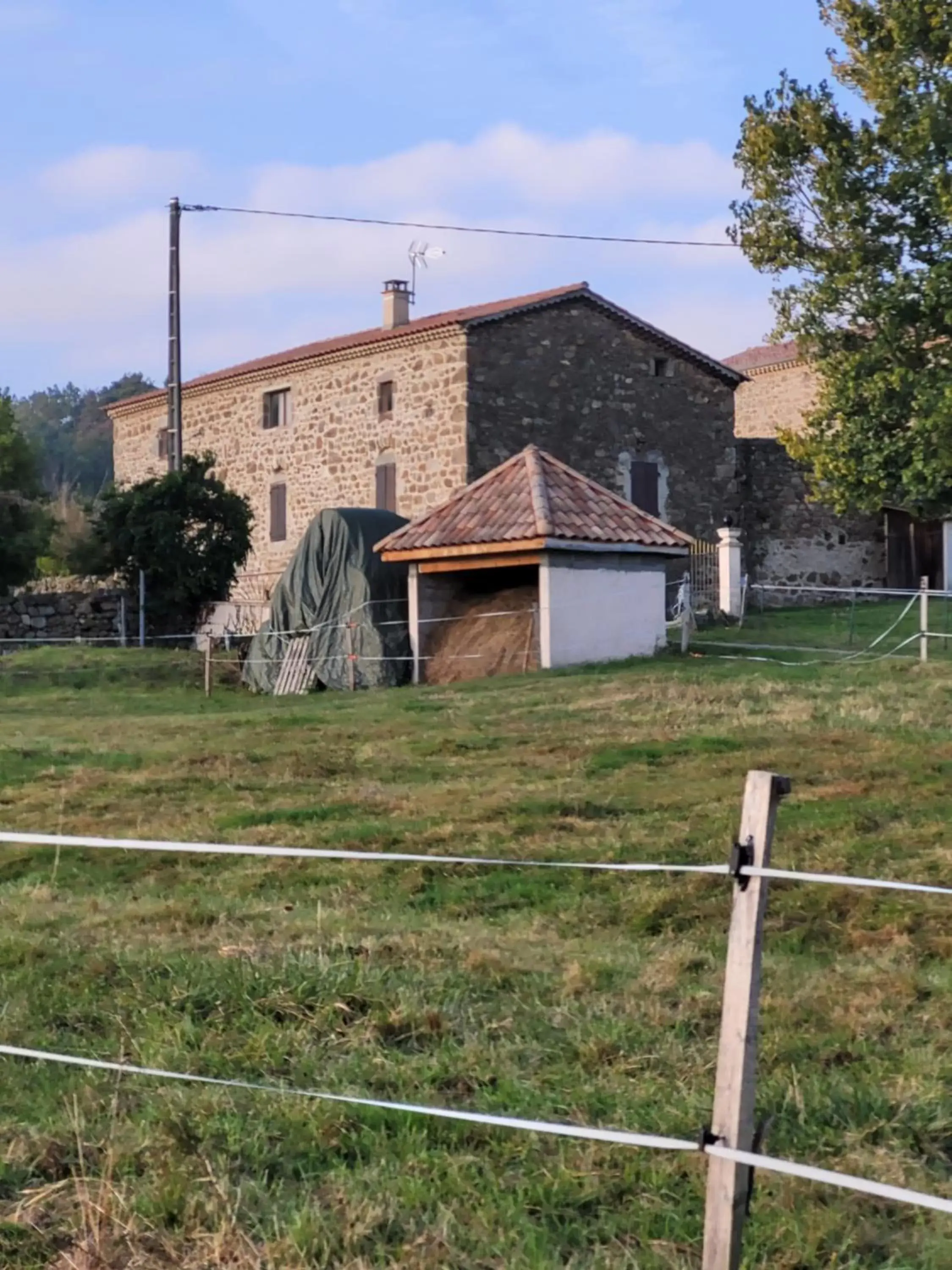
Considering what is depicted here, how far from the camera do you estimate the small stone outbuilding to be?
1917cm

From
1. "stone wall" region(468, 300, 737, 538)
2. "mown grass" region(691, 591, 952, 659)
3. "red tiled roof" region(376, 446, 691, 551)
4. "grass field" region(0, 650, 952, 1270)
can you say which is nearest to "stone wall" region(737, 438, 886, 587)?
"stone wall" region(468, 300, 737, 538)

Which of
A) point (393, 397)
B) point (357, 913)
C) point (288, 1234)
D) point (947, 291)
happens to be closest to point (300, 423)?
point (393, 397)

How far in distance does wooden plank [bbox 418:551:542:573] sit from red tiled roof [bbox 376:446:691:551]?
0.32 metres

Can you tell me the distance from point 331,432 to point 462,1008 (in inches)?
1077

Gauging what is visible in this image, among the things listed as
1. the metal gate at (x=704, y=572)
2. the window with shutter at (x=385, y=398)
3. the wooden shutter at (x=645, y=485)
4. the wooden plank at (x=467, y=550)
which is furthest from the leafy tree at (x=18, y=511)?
the metal gate at (x=704, y=572)

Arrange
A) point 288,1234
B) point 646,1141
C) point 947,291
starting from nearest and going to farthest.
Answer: point 646,1141 → point 288,1234 → point 947,291

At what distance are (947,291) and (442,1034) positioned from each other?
1755 centimetres

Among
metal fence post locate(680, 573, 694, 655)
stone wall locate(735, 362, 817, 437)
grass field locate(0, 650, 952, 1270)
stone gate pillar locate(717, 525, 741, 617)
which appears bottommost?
grass field locate(0, 650, 952, 1270)

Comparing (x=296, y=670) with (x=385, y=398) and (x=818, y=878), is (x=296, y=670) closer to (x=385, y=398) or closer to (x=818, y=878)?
(x=385, y=398)

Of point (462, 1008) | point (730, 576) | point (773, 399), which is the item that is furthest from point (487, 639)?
point (773, 399)

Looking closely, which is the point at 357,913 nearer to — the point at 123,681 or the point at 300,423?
the point at 123,681

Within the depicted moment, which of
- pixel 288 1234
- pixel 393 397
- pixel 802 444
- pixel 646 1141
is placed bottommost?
pixel 288 1234

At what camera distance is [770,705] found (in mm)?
13844

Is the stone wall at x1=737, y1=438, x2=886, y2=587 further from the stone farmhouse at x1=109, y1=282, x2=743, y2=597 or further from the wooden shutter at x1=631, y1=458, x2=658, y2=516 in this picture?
the wooden shutter at x1=631, y1=458, x2=658, y2=516
